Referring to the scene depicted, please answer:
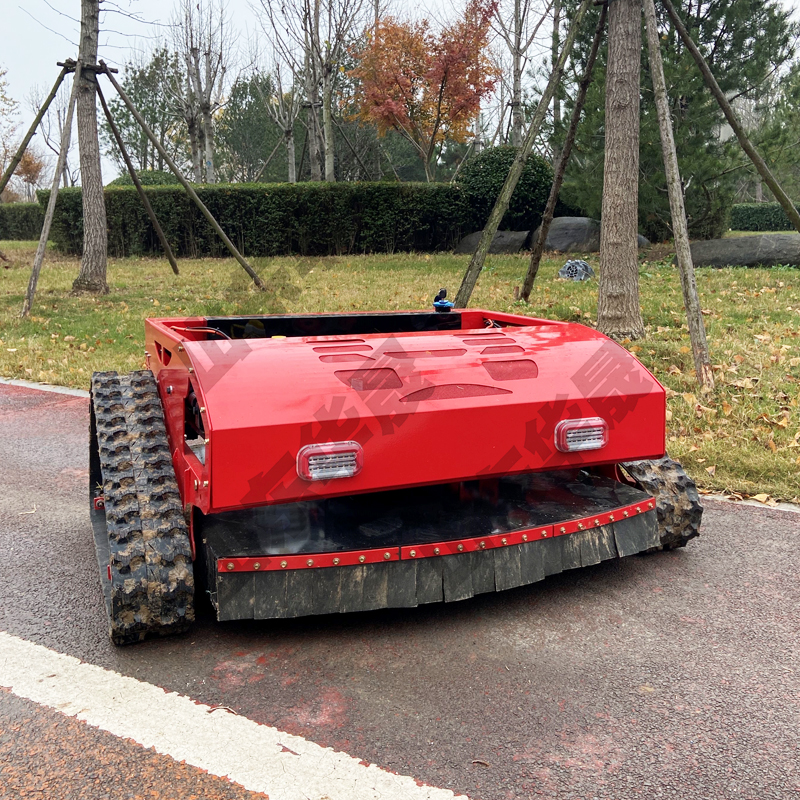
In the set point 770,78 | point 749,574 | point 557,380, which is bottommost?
point 749,574

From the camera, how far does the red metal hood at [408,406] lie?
2578 mm

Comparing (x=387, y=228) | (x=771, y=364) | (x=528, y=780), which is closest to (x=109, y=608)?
(x=528, y=780)

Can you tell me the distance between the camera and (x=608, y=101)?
7.82 m

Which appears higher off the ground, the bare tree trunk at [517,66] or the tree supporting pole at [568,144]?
the bare tree trunk at [517,66]

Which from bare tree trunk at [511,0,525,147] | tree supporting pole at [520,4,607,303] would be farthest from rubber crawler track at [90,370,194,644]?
bare tree trunk at [511,0,525,147]

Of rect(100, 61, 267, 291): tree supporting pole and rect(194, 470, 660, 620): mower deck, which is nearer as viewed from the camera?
rect(194, 470, 660, 620): mower deck

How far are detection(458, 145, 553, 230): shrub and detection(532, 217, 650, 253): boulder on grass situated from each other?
1384mm

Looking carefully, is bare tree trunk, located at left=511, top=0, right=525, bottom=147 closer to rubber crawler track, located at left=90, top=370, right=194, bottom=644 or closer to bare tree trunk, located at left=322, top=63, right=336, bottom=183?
bare tree trunk, located at left=322, top=63, right=336, bottom=183

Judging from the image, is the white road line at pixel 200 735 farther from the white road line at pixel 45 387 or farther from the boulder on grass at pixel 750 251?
the boulder on grass at pixel 750 251

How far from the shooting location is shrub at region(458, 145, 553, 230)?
19570 mm

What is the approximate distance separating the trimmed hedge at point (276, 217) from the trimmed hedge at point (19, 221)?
26.2 ft

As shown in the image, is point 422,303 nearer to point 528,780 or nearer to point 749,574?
point 749,574

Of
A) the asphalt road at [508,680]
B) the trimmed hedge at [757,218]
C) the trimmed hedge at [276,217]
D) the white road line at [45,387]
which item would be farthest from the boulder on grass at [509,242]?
the asphalt road at [508,680]

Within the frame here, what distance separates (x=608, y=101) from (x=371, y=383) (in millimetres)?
6052
